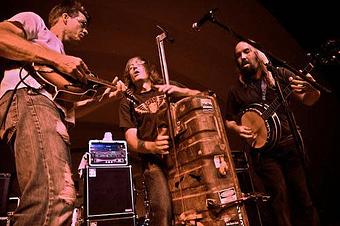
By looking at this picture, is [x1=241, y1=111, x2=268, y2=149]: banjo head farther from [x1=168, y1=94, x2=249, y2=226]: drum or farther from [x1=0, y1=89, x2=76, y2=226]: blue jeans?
[x1=0, y1=89, x2=76, y2=226]: blue jeans

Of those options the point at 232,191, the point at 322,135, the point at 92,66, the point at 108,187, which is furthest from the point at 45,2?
the point at 322,135

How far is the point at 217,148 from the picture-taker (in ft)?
6.51

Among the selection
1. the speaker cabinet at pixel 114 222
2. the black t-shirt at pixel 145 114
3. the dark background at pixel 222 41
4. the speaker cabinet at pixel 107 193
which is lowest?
the speaker cabinet at pixel 114 222

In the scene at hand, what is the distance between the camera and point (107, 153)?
13.7 ft

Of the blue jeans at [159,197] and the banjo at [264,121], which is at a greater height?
the banjo at [264,121]

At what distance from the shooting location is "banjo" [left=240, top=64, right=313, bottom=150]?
8.37ft

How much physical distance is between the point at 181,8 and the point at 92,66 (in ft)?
7.08

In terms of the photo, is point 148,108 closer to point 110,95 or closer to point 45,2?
point 110,95

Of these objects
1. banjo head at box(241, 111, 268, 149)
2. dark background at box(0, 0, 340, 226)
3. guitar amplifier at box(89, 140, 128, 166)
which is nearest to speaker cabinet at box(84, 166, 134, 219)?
guitar amplifier at box(89, 140, 128, 166)

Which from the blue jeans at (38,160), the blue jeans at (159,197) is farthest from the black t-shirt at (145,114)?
the blue jeans at (38,160)

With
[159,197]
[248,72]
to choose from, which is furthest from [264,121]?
[159,197]

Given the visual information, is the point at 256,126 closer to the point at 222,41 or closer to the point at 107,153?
the point at 107,153

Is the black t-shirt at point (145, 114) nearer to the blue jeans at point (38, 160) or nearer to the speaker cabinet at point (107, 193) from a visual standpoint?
the blue jeans at point (38, 160)

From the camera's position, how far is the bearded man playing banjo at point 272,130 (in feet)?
7.88
